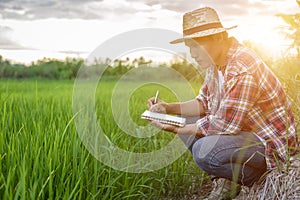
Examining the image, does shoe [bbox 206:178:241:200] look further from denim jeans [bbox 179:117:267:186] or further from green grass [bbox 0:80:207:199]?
green grass [bbox 0:80:207:199]

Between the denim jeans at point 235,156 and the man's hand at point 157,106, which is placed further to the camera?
the man's hand at point 157,106

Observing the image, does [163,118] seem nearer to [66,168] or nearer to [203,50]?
[203,50]

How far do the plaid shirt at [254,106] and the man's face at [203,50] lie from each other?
0.09 metres

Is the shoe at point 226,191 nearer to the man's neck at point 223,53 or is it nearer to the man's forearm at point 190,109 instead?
the man's forearm at point 190,109

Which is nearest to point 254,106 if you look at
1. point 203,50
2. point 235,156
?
point 235,156

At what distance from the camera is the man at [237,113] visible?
208 centimetres

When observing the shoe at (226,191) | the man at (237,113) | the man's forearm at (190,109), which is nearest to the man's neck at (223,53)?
the man at (237,113)

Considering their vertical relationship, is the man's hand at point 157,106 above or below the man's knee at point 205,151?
above

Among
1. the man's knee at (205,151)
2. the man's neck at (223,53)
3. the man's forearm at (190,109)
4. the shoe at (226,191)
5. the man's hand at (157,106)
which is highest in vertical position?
the man's neck at (223,53)

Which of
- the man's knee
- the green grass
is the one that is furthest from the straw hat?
the green grass

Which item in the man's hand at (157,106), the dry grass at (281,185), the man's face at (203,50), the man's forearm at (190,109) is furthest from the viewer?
the man's forearm at (190,109)

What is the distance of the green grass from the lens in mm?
1703

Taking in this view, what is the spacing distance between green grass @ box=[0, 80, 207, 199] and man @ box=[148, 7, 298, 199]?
357 mm

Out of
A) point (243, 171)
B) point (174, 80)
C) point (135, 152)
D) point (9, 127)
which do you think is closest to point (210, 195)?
point (243, 171)
